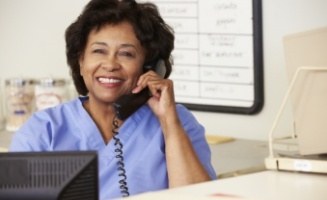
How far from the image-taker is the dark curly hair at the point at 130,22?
1.88m

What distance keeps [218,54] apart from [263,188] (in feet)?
4.43

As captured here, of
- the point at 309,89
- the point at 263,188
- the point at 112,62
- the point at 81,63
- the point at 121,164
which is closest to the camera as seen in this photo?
the point at 263,188

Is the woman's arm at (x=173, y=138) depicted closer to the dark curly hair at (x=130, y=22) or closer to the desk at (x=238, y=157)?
the dark curly hair at (x=130, y=22)

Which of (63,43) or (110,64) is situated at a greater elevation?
(63,43)

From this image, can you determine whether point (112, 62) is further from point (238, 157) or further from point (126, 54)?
point (238, 157)

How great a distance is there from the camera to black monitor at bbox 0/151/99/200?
0.78m

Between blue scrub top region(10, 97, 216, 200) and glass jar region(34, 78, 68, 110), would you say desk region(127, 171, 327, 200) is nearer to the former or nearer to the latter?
blue scrub top region(10, 97, 216, 200)

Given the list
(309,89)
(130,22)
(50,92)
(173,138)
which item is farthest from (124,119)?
(50,92)

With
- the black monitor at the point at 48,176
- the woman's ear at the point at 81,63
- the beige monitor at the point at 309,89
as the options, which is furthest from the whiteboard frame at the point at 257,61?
the black monitor at the point at 48,176

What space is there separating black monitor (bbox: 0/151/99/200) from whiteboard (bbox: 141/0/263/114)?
1599 millimetres

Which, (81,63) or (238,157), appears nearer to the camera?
(81,63)

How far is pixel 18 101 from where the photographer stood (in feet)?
9.50

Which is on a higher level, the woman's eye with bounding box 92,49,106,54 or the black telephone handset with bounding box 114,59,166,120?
the woman's eye with bounding box 92,49,106,54

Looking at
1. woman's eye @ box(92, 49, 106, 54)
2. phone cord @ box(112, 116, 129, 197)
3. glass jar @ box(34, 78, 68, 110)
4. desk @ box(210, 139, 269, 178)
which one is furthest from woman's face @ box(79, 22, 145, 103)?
glass jar @ box(34, 78, 68, 110)
